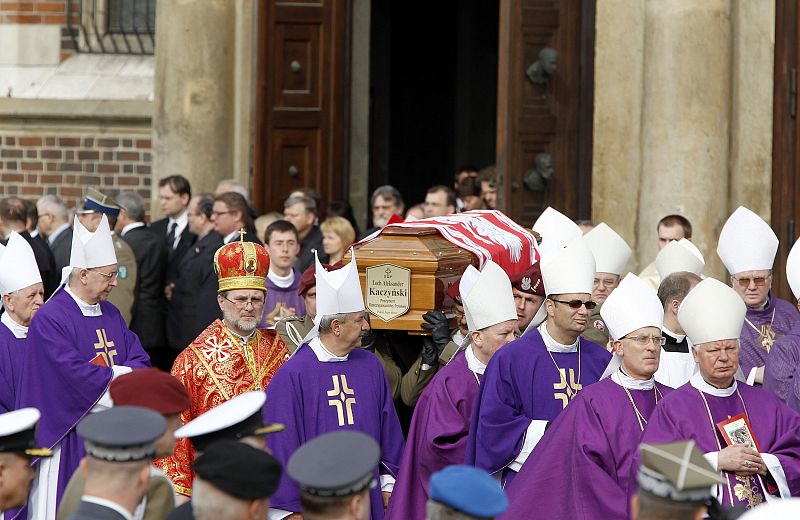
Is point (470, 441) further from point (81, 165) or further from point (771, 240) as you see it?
point (81, 165)

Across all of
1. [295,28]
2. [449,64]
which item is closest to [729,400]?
[295,28]

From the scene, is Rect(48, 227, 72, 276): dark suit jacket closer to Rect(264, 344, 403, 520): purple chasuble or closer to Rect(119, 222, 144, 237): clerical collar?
Rect(119, 222, 144, 237): clerical collar

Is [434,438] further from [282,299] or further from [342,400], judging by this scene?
[282,299]

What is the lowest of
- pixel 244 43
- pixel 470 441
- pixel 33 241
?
pixel 470 441

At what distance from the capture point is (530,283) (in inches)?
306

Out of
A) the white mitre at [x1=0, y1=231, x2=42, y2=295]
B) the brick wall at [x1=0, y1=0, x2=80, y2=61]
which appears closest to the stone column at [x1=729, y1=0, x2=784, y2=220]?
the white mitre at [x1=0, y1=231, x2=42, y2=295]

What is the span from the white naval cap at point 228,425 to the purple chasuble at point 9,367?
Answer: 321 centimetres

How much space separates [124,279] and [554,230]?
3.06 m

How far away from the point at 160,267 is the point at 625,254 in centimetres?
369

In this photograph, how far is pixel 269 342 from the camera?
7.29m

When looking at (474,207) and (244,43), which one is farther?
(244,43)

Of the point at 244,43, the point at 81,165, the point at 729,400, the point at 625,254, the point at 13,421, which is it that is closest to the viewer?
the point at 13,421

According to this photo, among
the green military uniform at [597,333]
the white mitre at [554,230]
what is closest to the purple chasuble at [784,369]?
the green military uniform at [597,333]

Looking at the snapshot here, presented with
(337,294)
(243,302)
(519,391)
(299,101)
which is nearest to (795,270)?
(519,391)
